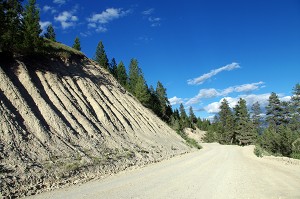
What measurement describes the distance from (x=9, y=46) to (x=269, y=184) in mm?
27868

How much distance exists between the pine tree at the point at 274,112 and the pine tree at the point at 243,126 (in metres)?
5.84

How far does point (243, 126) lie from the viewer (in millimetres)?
81312

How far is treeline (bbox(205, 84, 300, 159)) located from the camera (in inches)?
2226

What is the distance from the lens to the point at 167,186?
16.0 metres

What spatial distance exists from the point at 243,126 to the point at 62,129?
66.0 m

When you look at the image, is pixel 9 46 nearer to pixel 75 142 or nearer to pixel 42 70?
pixel 42 70

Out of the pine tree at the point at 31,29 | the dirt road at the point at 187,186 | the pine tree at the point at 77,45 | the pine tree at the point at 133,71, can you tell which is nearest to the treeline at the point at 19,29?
the pine tree at the point at 31,29

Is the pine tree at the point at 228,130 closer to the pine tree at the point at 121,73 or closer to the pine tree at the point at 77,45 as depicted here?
the pine tree at the point at 121,73

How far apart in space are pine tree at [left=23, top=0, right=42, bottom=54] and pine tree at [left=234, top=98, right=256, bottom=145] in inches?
2451

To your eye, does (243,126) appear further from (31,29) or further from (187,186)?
(187,186)

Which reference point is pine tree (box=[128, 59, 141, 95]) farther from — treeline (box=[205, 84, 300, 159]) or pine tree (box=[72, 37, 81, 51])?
treeline (box=[205, 84, 300, 159])

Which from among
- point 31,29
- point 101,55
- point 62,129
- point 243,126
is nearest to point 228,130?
point 243,126

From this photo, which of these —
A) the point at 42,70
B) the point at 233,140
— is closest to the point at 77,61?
the point at 42,70

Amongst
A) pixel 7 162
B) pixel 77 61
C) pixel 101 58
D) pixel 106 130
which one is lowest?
pixel 7 162
